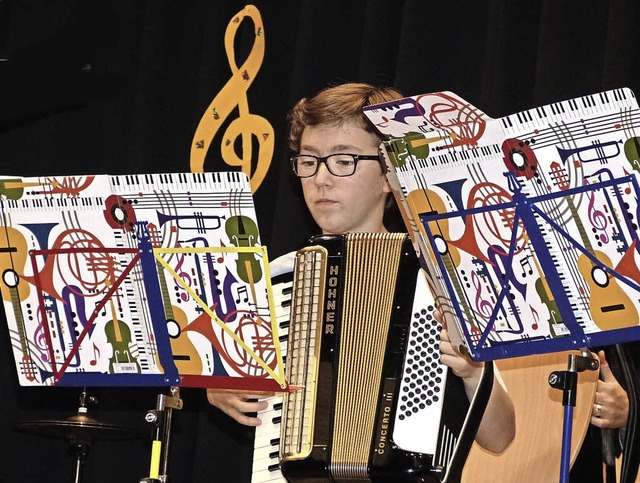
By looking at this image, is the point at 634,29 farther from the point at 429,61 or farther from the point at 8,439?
the point at 8,439

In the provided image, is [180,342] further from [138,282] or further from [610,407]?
[610,407]

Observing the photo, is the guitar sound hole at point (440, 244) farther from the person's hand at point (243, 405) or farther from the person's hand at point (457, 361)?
the person's hand at point (243, 405)

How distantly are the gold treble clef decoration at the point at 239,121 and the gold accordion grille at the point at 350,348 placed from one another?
46.4 inches

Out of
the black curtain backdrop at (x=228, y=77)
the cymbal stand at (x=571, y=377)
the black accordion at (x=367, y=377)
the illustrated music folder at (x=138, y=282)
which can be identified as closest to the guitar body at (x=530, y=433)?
the black accordion at (x=367, y=377)

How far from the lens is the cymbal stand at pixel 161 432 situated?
7.50 feet

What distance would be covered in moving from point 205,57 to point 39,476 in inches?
69.4

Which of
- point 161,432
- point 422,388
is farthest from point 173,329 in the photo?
point 422,388

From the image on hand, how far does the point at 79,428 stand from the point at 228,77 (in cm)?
147

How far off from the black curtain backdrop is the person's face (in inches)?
20.7

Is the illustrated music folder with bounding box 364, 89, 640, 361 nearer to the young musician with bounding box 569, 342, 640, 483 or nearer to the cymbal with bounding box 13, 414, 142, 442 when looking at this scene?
the young musician with bounding box 569, 342, 640, 483

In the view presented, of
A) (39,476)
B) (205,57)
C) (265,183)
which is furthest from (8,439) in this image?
(205,57)

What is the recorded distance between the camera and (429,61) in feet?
10.9

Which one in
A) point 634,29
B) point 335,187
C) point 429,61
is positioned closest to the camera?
point 335,187

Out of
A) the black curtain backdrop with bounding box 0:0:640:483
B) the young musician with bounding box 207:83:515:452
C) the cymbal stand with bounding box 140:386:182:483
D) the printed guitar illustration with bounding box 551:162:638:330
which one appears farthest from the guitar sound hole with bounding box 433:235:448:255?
the black curtain backdrop with bounding box 0:0:640:483
